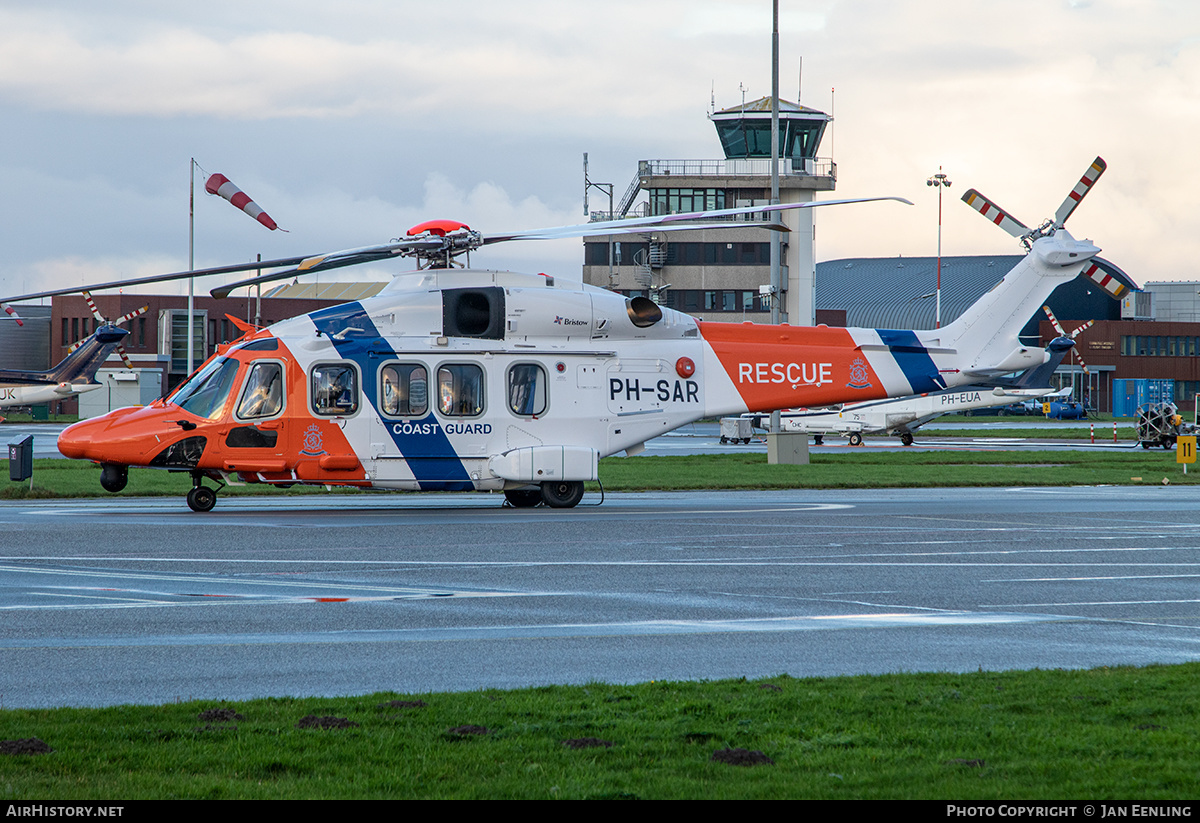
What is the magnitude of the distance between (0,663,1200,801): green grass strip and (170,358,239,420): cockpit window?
43.2 feet

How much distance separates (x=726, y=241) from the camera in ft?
275

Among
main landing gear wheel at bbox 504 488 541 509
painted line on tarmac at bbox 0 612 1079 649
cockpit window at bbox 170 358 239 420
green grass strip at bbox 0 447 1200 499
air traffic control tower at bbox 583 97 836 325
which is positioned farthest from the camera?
air traffic control tower at bbox 583 97 836 325

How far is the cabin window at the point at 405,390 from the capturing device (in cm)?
1969

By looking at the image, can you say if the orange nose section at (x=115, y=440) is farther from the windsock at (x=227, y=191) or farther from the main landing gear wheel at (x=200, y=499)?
the windsock at (x=227, y=191)

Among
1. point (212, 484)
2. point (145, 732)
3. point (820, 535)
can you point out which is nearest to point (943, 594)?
point (820, 535)

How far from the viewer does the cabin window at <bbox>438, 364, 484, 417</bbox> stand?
65.3 ft

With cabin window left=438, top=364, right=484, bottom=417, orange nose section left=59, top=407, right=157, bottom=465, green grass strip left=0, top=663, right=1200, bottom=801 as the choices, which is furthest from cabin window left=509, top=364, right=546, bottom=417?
green grass strip left=0, top=663, right=1200, bottom=801

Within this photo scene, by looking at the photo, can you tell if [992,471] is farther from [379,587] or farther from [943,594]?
[379,587]

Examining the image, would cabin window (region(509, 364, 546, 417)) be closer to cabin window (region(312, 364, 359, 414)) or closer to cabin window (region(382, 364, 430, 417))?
cabin window (region(382, 364, 430, 417))

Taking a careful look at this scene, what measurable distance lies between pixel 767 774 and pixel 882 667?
3095 mm

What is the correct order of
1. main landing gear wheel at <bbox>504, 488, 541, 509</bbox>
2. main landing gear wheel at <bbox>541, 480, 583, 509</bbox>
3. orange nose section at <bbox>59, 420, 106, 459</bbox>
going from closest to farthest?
orange nose section at <bbox>59, 420, 106, 459</bbox>
main landing gear wheel at <bbox>541, 480, 583, 509</bbox>
main landing gear wheel at <bbox>504, 488, 541, 509</bbox>

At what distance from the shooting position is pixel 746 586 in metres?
12.3

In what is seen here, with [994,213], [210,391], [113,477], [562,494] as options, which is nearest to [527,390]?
[562,494]

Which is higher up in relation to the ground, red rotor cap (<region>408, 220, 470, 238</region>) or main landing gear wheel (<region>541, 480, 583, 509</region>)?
red rotor cap (<region>408, 220, 470, 238</region>)
